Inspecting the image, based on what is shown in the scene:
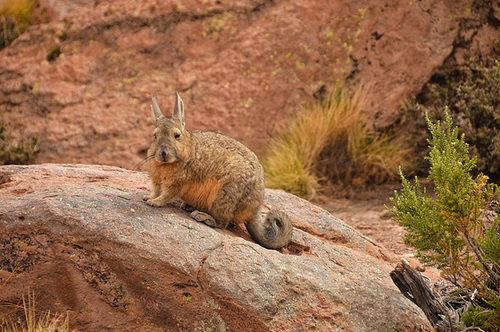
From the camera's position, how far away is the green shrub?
9398 mm

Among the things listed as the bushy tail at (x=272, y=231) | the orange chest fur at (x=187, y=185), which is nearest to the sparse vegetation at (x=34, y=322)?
the orange chest fur at (x=187, y=185)

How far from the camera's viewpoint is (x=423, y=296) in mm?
5000

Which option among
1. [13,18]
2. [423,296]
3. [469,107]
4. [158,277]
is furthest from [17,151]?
[469,107]

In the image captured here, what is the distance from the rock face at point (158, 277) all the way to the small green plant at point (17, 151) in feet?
18.0

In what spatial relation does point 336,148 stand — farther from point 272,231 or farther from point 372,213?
point 272,231

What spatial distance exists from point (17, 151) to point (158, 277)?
6.83m

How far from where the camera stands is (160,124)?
16.8 ft

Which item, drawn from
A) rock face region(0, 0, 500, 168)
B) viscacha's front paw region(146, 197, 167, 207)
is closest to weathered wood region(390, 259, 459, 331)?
viscacha's front paw region(146, 197, 167, 207)

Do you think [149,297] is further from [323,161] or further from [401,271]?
[323,161]

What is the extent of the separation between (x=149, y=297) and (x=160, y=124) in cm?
155

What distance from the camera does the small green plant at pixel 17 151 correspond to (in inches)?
398

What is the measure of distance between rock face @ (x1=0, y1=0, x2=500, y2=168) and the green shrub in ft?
1.07

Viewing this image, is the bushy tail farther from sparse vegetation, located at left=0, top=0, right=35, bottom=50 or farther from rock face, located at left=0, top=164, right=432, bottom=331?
sparse vegetation, located at left=0, top=0, right=35, bottom=50

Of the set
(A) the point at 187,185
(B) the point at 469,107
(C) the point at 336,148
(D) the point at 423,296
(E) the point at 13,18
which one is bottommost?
(C) the point at 336,148
